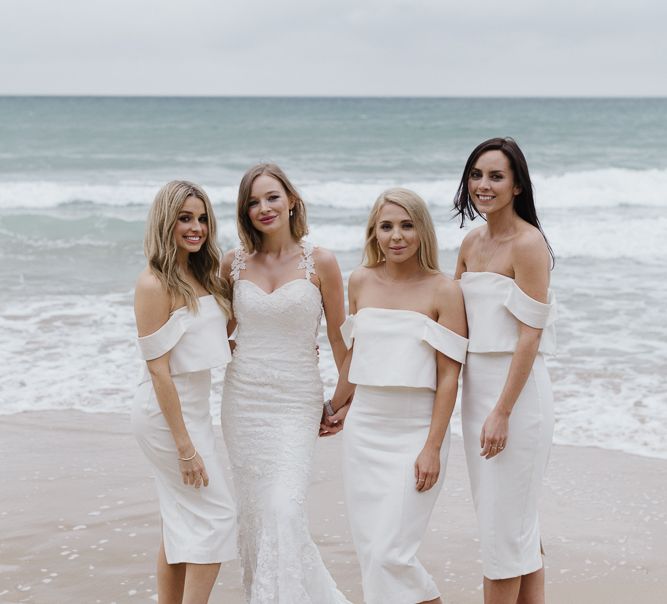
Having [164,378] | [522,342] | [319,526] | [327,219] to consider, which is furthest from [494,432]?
[327,219]

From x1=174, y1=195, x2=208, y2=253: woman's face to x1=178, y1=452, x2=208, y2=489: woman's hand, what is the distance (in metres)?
0.88

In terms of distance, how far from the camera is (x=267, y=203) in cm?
407

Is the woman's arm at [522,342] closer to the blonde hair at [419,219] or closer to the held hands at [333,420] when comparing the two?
the blonde hair at [419,219]

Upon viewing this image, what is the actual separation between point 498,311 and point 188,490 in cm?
149

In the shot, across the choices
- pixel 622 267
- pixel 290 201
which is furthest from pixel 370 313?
pixel 622 267

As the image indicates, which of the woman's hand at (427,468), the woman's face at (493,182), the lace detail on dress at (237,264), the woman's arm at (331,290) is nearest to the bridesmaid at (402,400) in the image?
the woman's hand at (427,468)

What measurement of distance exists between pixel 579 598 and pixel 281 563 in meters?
1.59

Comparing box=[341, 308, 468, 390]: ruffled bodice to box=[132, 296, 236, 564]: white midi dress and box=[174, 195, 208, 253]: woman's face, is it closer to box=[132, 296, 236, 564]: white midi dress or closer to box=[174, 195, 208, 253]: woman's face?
box=[132, 296, 236, 564]: white midi dress

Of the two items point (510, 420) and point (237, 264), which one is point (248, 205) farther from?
point (510, 420)

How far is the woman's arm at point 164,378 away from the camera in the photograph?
3.71 meters

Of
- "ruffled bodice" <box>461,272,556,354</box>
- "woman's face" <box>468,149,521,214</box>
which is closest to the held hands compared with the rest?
"ruffled bodice" <box>461,272,556,354</box>

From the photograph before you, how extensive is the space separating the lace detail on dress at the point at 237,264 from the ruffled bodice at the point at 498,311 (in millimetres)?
1097

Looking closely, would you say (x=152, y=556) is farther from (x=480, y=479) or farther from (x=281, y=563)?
(x=480, y=479)

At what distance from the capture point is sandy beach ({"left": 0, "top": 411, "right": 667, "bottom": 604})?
4566mm
